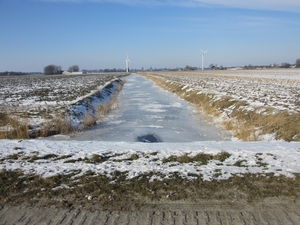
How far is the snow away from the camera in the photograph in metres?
6.29

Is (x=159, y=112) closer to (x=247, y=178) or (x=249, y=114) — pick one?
(x=249, y=114)

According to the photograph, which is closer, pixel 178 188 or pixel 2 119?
pixel 178 188

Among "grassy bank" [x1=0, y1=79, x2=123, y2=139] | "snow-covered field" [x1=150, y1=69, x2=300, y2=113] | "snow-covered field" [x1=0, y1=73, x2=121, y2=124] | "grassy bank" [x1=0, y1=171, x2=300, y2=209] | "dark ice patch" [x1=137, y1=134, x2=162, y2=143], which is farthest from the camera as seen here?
"snow-covered field" [x1=0, y1=73, x2=121, y2=124]

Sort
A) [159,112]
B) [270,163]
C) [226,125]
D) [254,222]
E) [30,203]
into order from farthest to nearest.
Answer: [159,112], [226,125], [270,163], [30,203], [254,222]

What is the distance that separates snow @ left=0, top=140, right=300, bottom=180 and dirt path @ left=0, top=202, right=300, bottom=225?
51.0 inches

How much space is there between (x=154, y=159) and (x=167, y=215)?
106 inches

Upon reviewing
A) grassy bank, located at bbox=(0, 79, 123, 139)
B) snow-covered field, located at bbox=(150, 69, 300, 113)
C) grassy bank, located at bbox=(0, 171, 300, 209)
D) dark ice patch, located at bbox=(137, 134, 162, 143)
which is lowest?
dark ice patch, located at bbox=(137, 134, 162, 143)

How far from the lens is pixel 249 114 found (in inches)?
580

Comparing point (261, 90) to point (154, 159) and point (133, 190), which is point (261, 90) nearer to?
point (154, 159)

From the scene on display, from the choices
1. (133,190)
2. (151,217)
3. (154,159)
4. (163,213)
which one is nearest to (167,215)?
(163,213)

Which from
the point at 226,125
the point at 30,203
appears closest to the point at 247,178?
the point at 30,203

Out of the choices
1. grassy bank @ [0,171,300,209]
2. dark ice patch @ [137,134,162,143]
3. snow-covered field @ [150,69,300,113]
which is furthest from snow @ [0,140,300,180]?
snow-covered field @ [150,69,300,113]

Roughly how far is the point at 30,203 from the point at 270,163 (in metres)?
5.59

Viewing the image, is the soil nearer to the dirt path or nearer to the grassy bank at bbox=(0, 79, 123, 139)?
the dirt path
